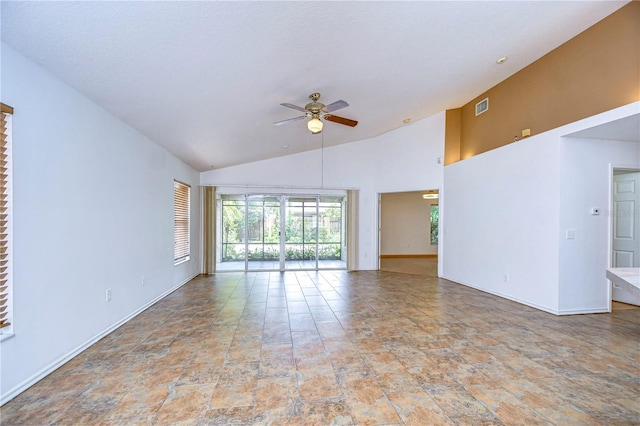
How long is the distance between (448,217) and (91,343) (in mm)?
6546

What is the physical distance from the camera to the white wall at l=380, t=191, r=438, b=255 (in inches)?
392

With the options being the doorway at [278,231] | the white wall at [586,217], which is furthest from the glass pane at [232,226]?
the white wall at [586,217]

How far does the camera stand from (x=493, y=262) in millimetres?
5156

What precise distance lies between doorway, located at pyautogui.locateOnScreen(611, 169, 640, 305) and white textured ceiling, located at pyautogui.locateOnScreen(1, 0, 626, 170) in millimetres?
2582

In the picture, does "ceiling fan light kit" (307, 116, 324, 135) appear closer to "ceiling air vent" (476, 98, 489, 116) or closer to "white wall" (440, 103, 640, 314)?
"white wall" (440, 103, 640, 314)

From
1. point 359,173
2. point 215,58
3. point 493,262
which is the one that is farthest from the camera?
point 359,173

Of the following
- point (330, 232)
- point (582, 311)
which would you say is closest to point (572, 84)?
point (582, 311)

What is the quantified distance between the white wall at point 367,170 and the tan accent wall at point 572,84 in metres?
1.29

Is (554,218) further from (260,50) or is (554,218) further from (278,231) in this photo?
(278,231)

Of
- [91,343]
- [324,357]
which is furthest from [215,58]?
[91,343]

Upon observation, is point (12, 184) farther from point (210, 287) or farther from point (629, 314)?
point (629, 314)

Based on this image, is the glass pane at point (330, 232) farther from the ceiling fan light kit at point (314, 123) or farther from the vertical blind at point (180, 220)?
the ceiling fan light kit at point (314, 123)

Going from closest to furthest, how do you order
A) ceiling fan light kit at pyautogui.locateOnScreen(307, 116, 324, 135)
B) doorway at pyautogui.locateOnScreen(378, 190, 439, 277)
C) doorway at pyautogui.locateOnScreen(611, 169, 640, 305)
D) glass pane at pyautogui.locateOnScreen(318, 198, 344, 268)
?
ceiling fan light kit at pyautogui.locateOnScreen(307, 116, 324, 135) → doorway at pyautogui.locateOnScreen(611, 169, 640, 305) → glass pane at pyautogui.locateOnScreen(318, 198, 344, 268) → doorway at pyautogui.locateOnScreen(378, 190, 439, 277)

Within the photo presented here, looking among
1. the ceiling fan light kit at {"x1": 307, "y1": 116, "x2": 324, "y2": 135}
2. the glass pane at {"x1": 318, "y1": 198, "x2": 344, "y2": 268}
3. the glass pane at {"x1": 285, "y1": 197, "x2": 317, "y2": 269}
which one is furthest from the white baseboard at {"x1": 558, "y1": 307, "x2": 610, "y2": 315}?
the glass pane at {"x1": 285, "y1": 197, "x2": 317, "y2": 269}
